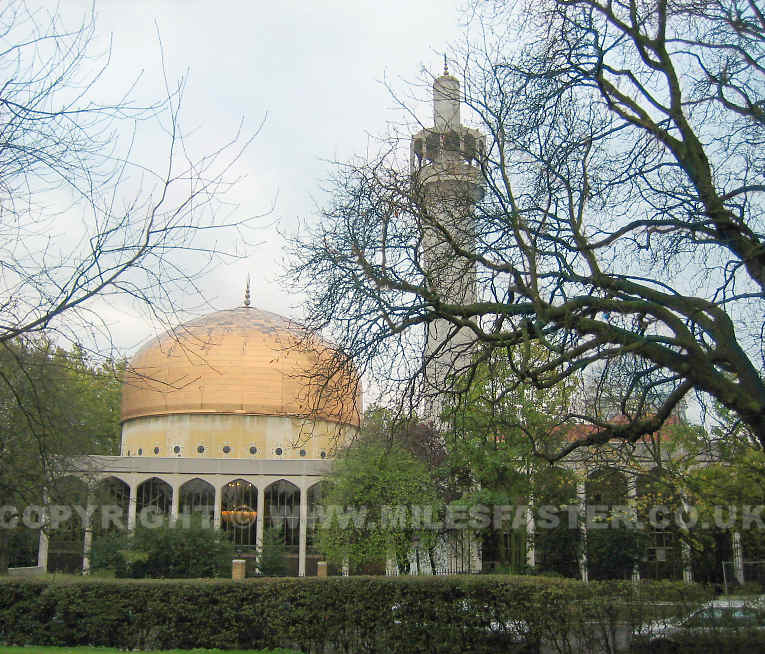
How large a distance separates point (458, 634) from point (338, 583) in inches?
85.3

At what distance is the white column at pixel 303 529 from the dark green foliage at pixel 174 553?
1356 centimetres

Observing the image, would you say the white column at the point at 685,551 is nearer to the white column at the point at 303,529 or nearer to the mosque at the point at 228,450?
the mosque at the point at 228,450

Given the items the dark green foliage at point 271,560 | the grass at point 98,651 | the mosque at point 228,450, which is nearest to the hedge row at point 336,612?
the grass at point 98,651

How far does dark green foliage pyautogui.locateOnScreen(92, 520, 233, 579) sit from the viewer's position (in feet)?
94.1

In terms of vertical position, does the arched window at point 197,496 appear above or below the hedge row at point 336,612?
above

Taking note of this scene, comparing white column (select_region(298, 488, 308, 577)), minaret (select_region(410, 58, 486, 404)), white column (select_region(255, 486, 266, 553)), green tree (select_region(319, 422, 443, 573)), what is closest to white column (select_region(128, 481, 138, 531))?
white column (select_region(255, 486, 266, 553))

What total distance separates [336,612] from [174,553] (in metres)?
17.3

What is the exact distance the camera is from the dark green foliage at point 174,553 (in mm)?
28688

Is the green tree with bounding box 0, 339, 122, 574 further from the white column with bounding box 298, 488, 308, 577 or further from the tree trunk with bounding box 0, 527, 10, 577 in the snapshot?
the white column with bounding box 298, 488, 308, 577

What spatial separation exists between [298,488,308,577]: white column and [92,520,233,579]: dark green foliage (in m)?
13.6

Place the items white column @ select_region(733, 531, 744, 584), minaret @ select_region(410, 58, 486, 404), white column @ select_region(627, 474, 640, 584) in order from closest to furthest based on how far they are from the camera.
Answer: minaret @ select_region(410, 58, 486, 404) < white column @ select_region(627, 474, 640, 584) < white column @ select_region(733, 531, 744, 584)

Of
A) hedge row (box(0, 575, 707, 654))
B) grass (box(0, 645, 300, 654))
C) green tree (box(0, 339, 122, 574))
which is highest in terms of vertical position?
green tree (box(0, 339, 122, 574))

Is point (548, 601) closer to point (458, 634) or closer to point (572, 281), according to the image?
point (458, 634)

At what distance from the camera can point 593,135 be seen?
937 cm
